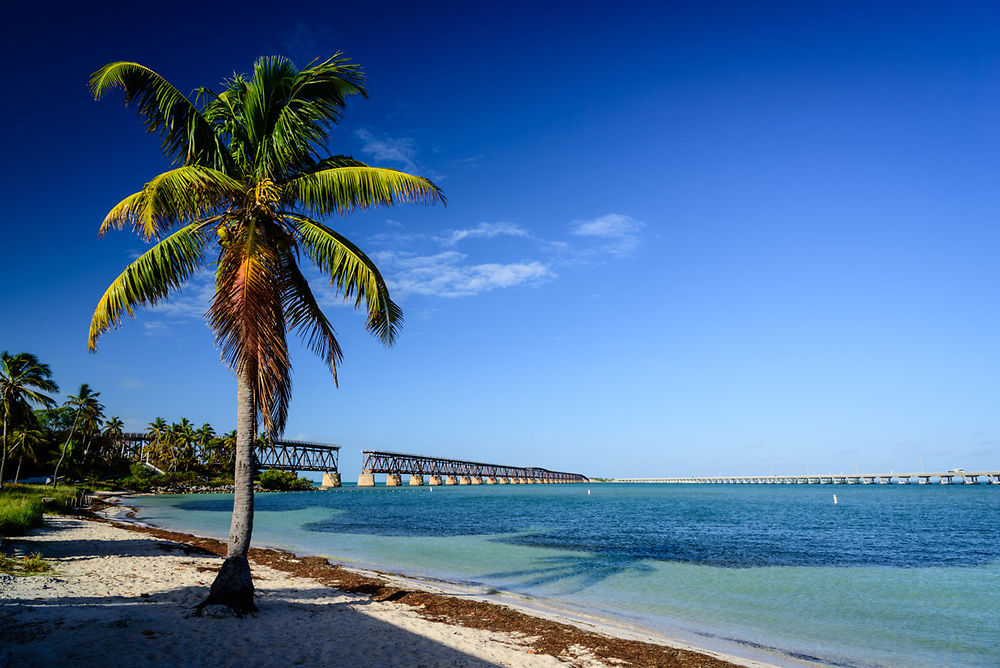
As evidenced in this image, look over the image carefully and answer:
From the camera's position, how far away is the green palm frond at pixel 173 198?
914 centimetres

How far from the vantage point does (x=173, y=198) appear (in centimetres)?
938

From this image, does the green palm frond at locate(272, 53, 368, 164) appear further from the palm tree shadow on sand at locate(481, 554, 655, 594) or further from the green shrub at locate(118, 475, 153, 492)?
the green shrub at locate(118, 475, 153, 492)

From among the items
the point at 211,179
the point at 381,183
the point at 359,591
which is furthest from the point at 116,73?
the point at 359,591

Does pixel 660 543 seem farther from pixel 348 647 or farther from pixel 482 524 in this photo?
pixel 348 647

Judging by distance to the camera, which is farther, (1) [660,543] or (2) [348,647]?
(1) [660,543]

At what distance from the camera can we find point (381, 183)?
1016cm

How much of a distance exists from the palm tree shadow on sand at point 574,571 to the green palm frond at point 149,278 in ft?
44.5

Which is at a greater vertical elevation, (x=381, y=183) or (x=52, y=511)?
(x=381, y=183)

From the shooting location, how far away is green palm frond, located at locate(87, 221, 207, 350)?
969 centimetres

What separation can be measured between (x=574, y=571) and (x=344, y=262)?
15.8 meters

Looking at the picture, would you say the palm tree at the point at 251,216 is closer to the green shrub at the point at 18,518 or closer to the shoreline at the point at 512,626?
the shoreline at the point at 512,626

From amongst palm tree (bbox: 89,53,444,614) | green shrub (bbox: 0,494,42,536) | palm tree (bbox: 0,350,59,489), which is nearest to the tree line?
palm tree (bbox: 0,350,59,489)

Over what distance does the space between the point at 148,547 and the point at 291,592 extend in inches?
406

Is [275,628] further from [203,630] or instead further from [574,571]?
[574,571]
